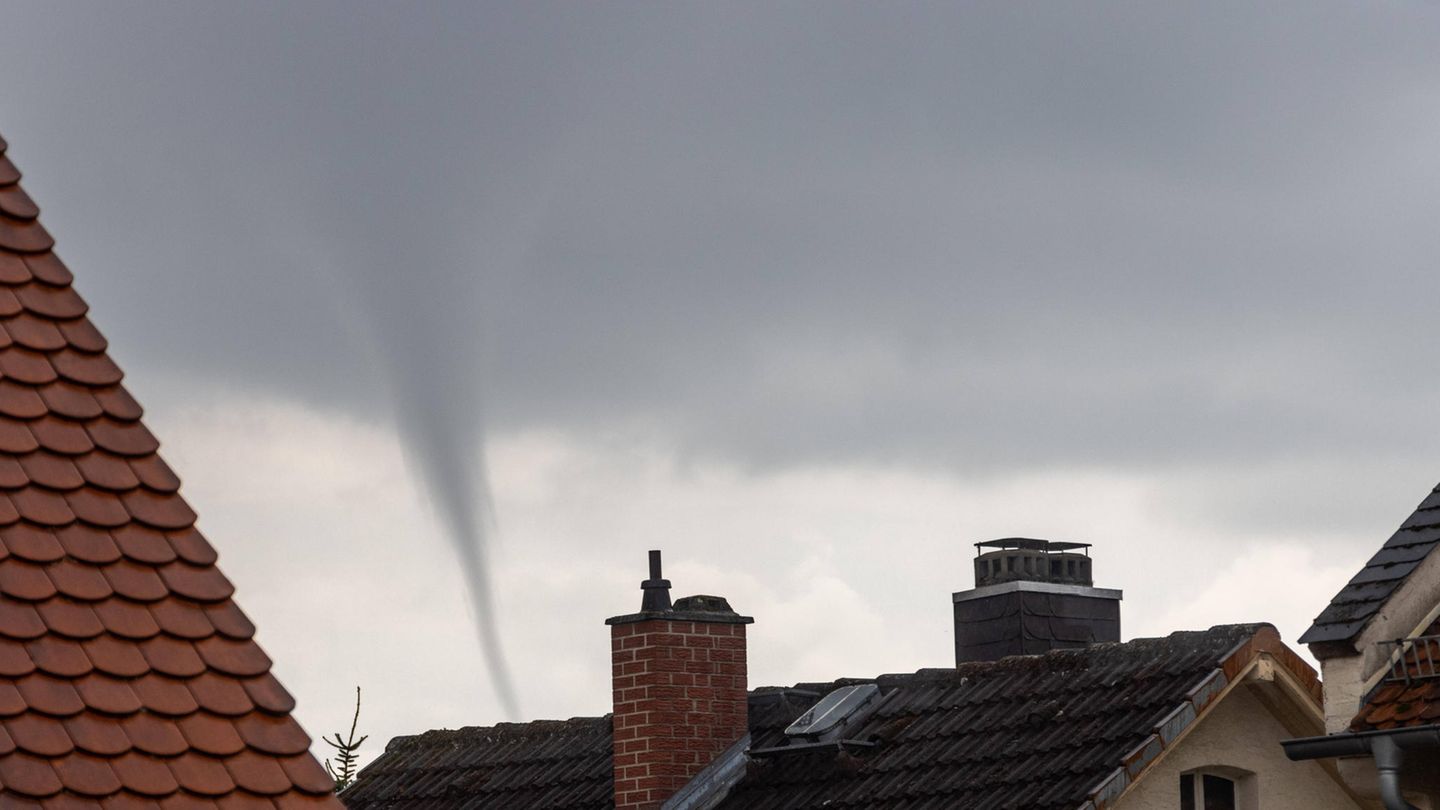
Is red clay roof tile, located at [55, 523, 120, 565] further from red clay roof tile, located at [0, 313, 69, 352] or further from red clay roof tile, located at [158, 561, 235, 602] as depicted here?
red clay roof tile, located at [0, 313, 69, 352]

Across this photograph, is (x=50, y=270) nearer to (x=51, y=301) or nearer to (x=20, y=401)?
(x=51, y=301)

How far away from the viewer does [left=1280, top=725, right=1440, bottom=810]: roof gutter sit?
12.2 meters

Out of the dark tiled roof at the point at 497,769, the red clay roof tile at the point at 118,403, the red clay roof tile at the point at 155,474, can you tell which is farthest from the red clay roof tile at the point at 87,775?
the dark tiled roof at the point at 497,769

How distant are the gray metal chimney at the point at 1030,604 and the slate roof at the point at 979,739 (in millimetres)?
3420

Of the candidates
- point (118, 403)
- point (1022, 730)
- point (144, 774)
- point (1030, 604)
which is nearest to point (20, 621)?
point (144, 774)

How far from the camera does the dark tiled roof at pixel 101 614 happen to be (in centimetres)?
626

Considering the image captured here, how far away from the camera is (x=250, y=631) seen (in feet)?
22.5

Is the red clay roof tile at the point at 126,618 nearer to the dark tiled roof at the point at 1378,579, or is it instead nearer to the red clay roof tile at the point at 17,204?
the red clay roof tile at the point at 17,204

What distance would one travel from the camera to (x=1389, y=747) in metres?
12.4

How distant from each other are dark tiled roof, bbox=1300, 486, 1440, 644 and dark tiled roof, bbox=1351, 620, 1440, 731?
0.37m

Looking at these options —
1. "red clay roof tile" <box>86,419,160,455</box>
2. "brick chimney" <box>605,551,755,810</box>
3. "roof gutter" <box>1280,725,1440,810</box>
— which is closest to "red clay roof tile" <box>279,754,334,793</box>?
"red clay roof tile" <box>86,419,160,455</box>

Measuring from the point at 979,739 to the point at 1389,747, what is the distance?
4.21 meters

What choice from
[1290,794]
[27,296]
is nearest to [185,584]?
[27,296]

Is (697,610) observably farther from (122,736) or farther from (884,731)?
(122,736)
